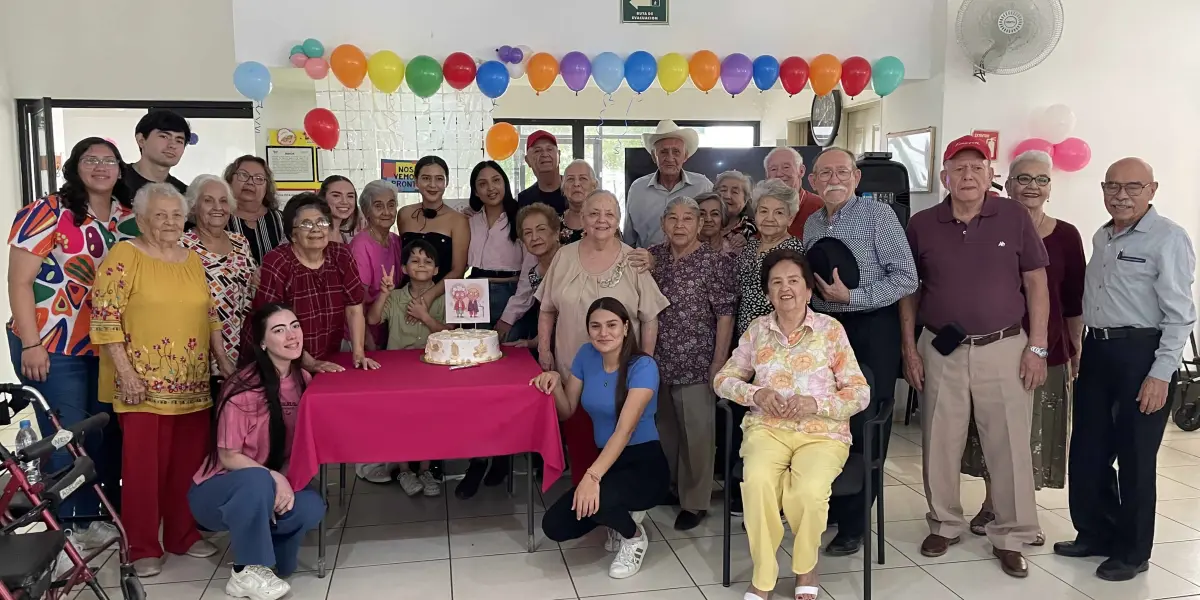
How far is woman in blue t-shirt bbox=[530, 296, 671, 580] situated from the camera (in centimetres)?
297

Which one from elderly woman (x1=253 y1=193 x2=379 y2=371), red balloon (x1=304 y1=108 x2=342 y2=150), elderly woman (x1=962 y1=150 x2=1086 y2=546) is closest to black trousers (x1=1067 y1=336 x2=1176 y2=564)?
elderly woman (x1=962 y1=150 x2=1086 y2=546)

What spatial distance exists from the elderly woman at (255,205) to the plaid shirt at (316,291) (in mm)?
429

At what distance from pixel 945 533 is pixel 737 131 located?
6522 mm

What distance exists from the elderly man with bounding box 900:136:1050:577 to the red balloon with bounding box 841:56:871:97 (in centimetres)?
210

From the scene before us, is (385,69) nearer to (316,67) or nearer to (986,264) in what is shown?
(316,67)

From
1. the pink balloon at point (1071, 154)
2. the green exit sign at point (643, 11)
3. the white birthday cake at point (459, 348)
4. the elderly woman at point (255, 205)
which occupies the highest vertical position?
the green exit sign at point (643, 11)

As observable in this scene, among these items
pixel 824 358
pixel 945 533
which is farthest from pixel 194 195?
pixel 945 533

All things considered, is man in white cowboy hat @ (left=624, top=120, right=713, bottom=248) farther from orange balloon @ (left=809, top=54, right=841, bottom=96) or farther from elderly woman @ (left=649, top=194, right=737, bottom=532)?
orange balloon @ (left=809, top=54, right=841, bottom=96)

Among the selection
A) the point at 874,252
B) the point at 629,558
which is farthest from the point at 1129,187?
the point at 629,558

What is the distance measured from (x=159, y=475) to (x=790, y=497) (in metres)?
2.26

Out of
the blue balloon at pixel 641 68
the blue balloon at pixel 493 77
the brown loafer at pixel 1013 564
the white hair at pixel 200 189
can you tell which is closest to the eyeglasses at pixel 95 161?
the white hair at pixel 200 189

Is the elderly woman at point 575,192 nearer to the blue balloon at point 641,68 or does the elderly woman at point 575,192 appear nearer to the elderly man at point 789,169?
the elderly man at point 789,169

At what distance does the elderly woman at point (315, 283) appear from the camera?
3.12 metres

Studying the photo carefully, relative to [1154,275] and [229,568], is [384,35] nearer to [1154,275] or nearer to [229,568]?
[229,568]
